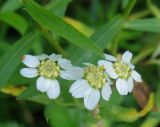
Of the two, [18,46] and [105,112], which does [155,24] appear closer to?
[105,112]

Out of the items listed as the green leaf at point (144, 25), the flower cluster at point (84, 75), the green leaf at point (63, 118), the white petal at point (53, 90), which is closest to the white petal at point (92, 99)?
the flower cluster at point (84, 75)

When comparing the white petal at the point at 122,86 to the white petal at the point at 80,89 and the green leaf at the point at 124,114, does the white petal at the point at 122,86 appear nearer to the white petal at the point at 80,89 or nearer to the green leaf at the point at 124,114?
the white petal at the point at 80,89

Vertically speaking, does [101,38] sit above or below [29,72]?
above

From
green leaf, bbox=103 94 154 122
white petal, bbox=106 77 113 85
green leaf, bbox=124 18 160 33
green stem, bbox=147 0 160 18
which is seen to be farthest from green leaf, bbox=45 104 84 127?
green stem, bbox=147 0 160 18

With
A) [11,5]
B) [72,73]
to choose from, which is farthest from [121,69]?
[11,5]

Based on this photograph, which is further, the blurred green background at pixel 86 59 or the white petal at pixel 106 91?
the blurred green background at pixel 86 59

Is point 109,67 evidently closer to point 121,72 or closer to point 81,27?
point 121,72

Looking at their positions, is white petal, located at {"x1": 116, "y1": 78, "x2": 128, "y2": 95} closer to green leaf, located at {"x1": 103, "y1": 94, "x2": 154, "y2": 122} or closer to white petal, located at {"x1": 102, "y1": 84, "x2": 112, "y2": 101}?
white petal, located at {"x1": 102, "y1": 84, "x2": 112, "y2": 101}
